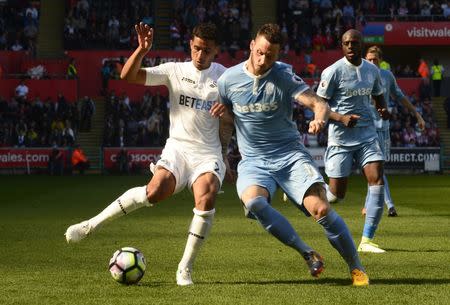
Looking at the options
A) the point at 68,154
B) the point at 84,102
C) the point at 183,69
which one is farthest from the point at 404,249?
the point at 84,102

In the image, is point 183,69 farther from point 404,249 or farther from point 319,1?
point 319,1

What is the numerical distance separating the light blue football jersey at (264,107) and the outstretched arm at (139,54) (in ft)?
2.42

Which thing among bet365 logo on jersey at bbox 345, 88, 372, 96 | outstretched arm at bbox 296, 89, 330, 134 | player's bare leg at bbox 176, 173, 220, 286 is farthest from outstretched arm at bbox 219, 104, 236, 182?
bet365 logo on jersey at bbox 345, 88, 372, 96

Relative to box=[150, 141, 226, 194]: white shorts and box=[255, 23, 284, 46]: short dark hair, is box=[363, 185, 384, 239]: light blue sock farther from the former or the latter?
box=[255, 23, 284, 46]: short dark hair

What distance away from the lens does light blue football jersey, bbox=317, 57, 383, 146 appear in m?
12.4

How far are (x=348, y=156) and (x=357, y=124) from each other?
399 mm

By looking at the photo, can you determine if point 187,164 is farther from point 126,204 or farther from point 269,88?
point 269,88

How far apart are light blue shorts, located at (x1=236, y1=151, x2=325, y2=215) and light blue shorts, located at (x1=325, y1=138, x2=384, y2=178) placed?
306cm

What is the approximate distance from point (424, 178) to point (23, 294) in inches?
1067

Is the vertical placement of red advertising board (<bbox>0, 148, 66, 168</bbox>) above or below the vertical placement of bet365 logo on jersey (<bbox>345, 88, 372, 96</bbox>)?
below

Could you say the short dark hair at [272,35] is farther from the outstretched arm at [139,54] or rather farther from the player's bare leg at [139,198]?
the player's bare leg at [139,198]

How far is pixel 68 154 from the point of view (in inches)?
1549

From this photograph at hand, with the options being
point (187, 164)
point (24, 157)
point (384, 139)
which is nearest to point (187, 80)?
point (187, 164)

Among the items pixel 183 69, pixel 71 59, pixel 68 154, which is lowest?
pixel 68 154
